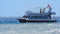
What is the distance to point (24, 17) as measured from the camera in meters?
81.9

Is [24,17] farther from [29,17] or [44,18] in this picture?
[44,18]

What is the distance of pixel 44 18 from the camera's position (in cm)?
8162

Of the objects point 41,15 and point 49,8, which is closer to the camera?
point 41,15

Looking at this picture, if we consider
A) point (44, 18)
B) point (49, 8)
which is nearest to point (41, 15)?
point (44, 18)

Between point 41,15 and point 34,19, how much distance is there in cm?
390

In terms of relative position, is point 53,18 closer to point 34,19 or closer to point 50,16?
point 50,16

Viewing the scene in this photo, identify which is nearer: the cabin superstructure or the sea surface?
the sea surface

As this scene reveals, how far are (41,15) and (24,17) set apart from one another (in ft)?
19.5

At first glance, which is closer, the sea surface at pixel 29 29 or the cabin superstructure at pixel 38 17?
the sea surface at pixel 29 29

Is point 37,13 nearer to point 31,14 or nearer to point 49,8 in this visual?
point 31,14

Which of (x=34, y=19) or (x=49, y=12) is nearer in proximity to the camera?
(x=34, y=19)

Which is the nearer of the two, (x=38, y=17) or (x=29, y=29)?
(x=29, y=29)

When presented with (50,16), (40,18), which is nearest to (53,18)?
(50,16)

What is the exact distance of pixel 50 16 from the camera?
84562 millimetres
